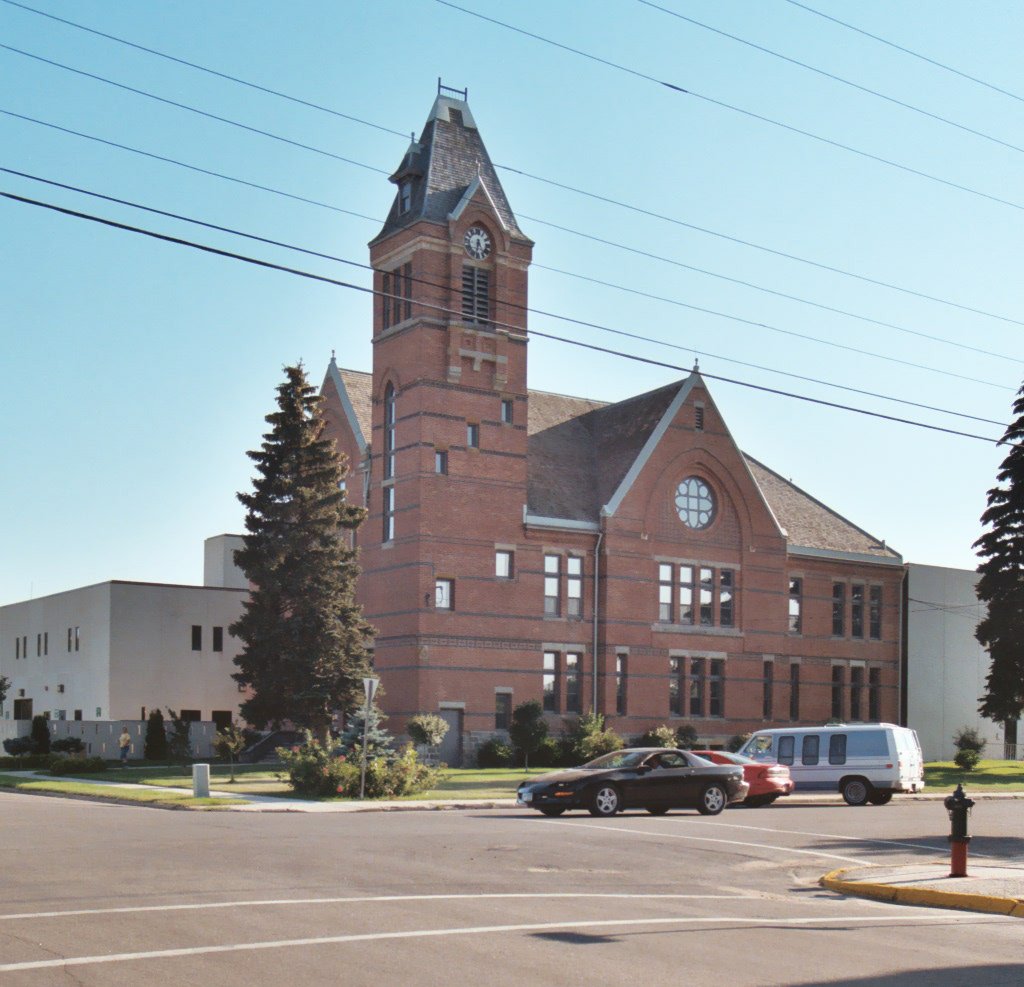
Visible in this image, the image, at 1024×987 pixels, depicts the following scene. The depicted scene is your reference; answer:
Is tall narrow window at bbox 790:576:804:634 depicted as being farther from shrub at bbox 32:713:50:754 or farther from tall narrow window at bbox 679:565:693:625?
shrub at bbox 32:713:50:754

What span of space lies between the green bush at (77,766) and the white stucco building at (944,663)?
37360 mm

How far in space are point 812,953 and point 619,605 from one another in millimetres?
42516

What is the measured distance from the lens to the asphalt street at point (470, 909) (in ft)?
33.6

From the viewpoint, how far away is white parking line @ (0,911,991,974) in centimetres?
1012

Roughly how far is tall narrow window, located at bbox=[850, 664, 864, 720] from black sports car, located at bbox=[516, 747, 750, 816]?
3544 cm

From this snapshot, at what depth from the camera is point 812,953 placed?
37.6 ft

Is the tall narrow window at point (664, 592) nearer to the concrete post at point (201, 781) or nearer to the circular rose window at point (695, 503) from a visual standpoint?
the circular rose window at point (695, 503)

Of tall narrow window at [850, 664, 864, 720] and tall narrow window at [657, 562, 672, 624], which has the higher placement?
tall narrow window at [657, 562, 672, 624]

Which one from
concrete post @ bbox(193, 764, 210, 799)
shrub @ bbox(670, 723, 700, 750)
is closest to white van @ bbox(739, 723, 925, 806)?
concrete post @ bbox(193, 764, 210, 799)

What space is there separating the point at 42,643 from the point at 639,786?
4692 cm

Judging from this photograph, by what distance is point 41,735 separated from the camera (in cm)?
5709

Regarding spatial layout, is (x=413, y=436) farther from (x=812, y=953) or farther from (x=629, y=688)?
(x=812, y=953)

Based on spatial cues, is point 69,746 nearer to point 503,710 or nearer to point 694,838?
point 503,710

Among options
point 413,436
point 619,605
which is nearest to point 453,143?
point 413,436
